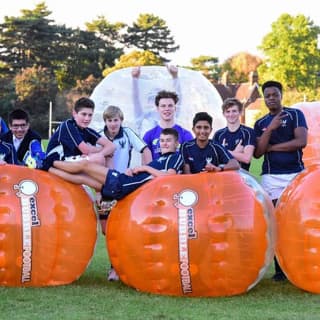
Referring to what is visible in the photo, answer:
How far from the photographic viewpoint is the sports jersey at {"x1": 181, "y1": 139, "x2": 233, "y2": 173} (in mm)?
5875

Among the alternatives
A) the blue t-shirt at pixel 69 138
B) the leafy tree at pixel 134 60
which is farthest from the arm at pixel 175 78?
the leafy tree at pixel 134 60

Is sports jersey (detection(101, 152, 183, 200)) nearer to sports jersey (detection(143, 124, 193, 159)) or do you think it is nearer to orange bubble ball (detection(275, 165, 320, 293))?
sports jersey (detection(143, 124, 193, 159))

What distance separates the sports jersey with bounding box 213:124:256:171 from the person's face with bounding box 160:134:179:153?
23.4 inches

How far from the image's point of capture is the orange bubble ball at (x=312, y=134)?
10.7 meters

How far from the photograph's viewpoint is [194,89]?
10734 millimetres

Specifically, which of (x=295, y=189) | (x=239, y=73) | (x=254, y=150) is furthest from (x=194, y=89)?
(x=239, y=73)

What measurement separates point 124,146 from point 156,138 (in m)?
0.36

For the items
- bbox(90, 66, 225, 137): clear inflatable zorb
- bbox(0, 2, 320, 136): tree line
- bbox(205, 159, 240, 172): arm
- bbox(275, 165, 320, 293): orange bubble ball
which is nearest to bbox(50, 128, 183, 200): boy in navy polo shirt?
bbox(205, 159, 240, 172): arm

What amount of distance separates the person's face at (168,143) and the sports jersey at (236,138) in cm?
60

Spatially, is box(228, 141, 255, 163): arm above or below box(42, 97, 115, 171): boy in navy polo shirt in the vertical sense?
below

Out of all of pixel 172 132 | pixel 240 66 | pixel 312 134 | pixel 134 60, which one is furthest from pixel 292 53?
pixel 172 132

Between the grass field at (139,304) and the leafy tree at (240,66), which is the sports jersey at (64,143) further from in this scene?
the leafy tree at (240,66)

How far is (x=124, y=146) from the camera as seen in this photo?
6.61 m

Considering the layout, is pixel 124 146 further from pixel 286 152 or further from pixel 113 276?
pixel 286 152
